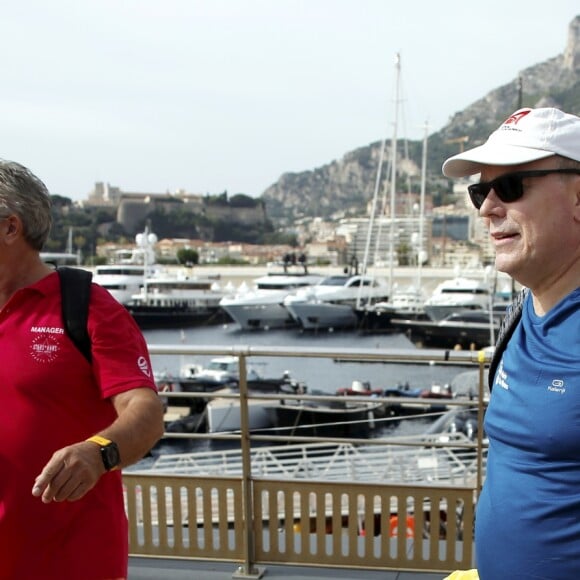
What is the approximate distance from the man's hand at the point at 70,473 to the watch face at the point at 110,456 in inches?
0.4

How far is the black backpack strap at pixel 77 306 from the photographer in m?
1.55

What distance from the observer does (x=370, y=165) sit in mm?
179000

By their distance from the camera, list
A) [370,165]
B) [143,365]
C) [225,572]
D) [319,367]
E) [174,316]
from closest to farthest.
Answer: [143,365] < [225,572] < [319,367] < [174,316] < [370,165]

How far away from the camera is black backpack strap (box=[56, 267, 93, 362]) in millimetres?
1546

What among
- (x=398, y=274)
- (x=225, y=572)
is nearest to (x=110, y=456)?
(x=225, y=572)

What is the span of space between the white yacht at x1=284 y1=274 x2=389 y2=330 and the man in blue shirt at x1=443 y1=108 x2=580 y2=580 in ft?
152

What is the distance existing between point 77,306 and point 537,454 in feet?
3.09

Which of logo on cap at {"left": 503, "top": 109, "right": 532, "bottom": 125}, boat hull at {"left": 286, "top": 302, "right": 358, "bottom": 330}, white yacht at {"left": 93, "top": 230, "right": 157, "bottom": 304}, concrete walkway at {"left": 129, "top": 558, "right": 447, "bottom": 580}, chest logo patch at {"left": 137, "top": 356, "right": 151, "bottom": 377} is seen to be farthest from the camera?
white yacht at {"left": 93, "top": 230, "right": 157, "bottom": 304}

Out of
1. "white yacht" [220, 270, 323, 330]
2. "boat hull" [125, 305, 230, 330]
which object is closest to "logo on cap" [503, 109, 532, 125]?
"white yacht" [220, 270, 323, 330]

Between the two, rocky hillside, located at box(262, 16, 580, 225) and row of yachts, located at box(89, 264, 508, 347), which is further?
rocky hillside, located at box(262, 16, 580, 225)

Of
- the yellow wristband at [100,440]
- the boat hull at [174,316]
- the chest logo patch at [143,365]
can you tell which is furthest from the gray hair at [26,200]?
the boat hull at [174,316]

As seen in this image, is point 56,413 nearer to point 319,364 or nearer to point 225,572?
point 225,572

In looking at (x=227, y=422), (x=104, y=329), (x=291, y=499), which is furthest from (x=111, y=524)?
(x=227, y=422)

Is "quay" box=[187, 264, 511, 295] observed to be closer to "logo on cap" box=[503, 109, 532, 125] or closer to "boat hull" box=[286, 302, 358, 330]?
"boat hull" box=[286, 302, 358, 330]
